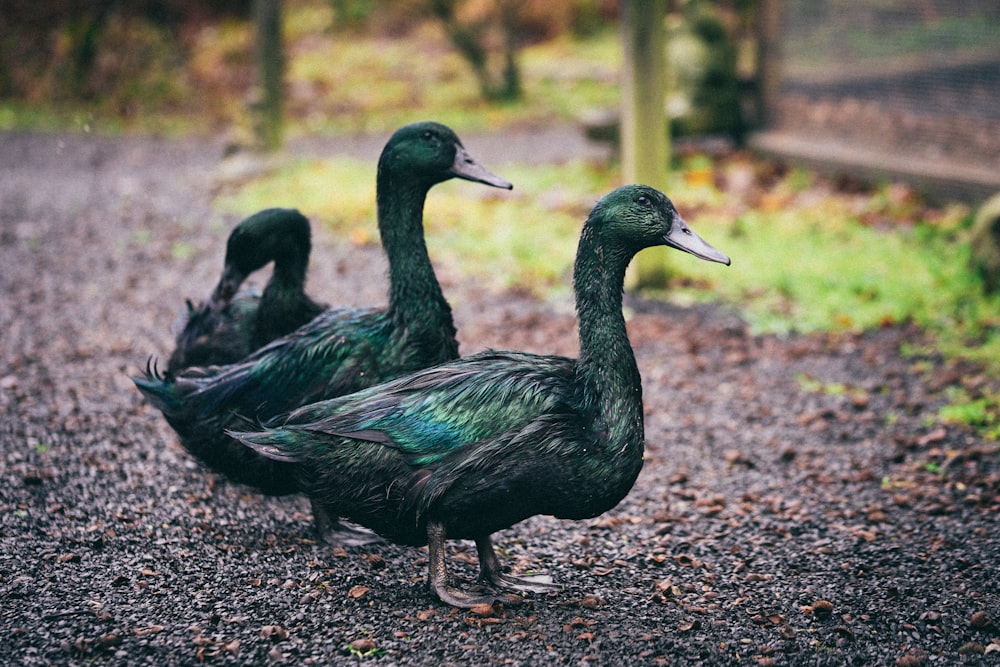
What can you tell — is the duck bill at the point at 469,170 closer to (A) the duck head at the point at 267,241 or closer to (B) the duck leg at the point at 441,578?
(A) the duck head at the point at 267,241

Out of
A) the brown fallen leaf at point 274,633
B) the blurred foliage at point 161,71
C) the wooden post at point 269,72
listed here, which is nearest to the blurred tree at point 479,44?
the blurred foliage at point 161,71

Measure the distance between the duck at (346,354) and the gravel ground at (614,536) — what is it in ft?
1.21

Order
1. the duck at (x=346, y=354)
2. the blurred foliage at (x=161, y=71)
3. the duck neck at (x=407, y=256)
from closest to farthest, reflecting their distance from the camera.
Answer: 1. the duck at (x=346, y=354)
2. the duck neck at (x=407, y=256)
3. the blurred foliage at (x=161, y=71)

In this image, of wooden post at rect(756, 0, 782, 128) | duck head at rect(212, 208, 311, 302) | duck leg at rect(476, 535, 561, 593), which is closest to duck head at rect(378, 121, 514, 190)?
duck head at rect(212, 208, 311, 302)

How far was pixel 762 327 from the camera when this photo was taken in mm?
7031

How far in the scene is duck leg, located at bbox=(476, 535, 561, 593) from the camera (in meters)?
3.87

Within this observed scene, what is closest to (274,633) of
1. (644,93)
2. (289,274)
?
(289,274)

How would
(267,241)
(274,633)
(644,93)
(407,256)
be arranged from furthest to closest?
(644,93)
(267,241)
(407,256)
(274,633)

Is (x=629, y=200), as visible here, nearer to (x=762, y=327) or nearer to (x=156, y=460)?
(x=156, y=460)

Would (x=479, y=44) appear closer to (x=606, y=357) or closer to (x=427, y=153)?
(x=427, y=153)

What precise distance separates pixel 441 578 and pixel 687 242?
1.48 meters

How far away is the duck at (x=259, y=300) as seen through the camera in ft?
15.6

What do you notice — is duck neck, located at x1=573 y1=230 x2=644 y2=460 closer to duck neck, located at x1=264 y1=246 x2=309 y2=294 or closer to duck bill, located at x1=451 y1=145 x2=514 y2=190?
duck bill, located at x1=451 y1=145 x2=514 y2=190

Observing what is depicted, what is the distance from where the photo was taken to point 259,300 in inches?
199
